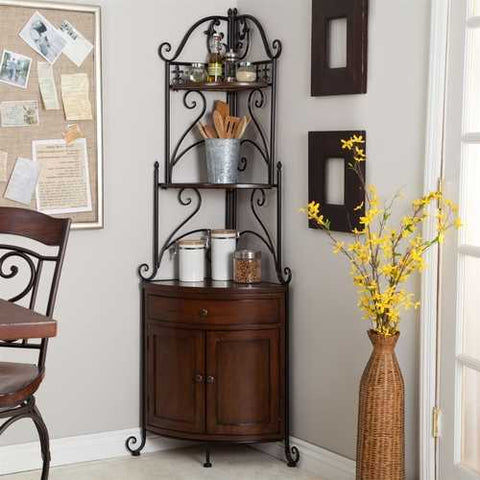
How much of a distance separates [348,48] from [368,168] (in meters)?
0.46

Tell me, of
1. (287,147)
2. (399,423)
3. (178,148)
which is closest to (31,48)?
(178,148)

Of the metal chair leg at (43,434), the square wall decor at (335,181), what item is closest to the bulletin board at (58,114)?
the square wall decor at (335,181)

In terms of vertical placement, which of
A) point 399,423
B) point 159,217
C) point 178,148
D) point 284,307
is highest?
point 178,148

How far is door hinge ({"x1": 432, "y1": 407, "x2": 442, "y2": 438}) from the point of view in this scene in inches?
134

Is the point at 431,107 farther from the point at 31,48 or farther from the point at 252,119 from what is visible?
the point at 31,48

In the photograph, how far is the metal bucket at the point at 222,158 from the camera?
420 cm

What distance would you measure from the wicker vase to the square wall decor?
0.64m

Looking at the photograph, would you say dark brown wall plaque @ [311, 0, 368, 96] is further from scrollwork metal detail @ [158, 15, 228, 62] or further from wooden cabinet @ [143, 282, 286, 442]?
wooden cabinet @ [143, 282, 286, 442]

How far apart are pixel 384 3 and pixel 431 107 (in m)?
0.48

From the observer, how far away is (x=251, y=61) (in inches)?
171

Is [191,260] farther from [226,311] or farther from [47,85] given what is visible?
[47,85]

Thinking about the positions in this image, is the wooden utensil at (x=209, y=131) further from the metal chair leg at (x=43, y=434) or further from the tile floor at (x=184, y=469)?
the metal chair leg at (x=43, y=434)

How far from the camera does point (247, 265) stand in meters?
4.18

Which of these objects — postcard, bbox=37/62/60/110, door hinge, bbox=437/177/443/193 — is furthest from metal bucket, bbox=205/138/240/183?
door hinge, bbox=437/177/443/193
